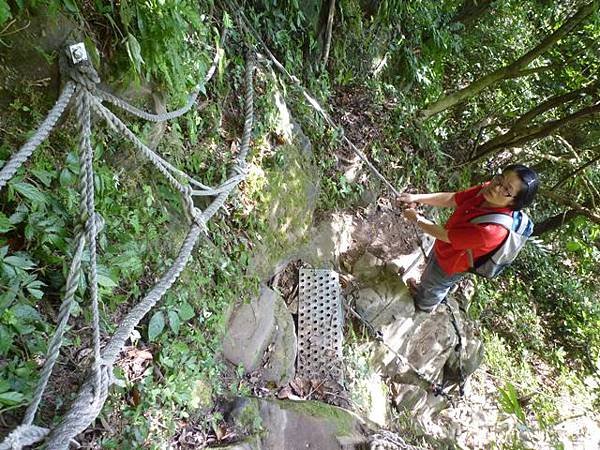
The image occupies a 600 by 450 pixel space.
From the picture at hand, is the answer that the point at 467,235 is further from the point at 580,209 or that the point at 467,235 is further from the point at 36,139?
the point at 580,209

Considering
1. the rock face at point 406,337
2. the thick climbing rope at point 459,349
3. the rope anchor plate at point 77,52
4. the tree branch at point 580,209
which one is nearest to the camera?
the rope anchor plate at point 77,52

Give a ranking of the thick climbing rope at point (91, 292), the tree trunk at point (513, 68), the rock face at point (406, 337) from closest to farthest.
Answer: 1. the thick climbing rope at point (91, 292)
2. the rock face at point (406, 337)
3. the tree trunk at point (513, 68)

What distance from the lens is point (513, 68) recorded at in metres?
5.82

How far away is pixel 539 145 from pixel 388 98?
2.99 meters

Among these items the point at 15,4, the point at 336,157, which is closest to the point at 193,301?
the point at 15,4

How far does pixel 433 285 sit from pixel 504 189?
5.13ft

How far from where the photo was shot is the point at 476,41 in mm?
7465

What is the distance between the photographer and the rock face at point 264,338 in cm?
316

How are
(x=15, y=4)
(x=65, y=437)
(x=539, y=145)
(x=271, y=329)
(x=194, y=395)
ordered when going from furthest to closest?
(x=539, y=145)
(x=271, y=329)
(x=194, y=395)
(x=15, y=4)
(x=65, y=437)

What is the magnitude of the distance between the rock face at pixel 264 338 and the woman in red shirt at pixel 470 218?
144 cm

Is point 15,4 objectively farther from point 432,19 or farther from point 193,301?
point 432,19

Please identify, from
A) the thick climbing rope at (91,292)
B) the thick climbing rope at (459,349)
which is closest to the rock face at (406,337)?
the thick climbing rope at (459,349)

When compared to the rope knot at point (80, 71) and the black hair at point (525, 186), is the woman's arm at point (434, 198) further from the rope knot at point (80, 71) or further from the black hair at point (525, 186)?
the rope knot at point (80, 71)

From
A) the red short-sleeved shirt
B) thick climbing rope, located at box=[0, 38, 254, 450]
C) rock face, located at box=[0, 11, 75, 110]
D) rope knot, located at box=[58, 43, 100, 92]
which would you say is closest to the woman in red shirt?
the red short-sleeved shirt
